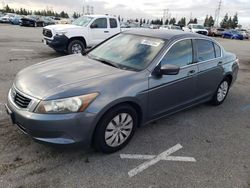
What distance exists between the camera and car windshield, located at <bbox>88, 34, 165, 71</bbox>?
150 inches

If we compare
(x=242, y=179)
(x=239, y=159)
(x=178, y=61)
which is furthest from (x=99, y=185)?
(x=178, y=61)

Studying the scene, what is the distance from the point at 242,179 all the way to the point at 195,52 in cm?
230

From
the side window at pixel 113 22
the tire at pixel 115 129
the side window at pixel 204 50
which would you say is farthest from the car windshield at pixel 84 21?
the tire at pixel 115 129

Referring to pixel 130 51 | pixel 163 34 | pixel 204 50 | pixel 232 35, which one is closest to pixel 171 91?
pixel 130 51

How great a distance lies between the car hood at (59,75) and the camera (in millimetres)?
3091

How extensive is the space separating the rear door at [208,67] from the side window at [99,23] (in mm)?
7039

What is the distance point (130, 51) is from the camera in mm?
4098

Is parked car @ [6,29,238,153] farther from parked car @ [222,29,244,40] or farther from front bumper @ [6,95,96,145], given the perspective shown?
parked car @ [222,29,244,40]

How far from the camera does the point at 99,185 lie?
282cm

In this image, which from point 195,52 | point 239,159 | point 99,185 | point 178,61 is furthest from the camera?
point 195,52

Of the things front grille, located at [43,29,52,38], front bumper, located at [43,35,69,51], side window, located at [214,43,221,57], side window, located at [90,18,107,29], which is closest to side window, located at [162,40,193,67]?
side window, located at [214,43,221,57]

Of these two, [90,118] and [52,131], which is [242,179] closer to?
[90,118]

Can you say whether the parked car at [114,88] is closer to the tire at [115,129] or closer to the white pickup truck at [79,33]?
the tire at [115,129]

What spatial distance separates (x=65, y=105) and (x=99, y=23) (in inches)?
358
